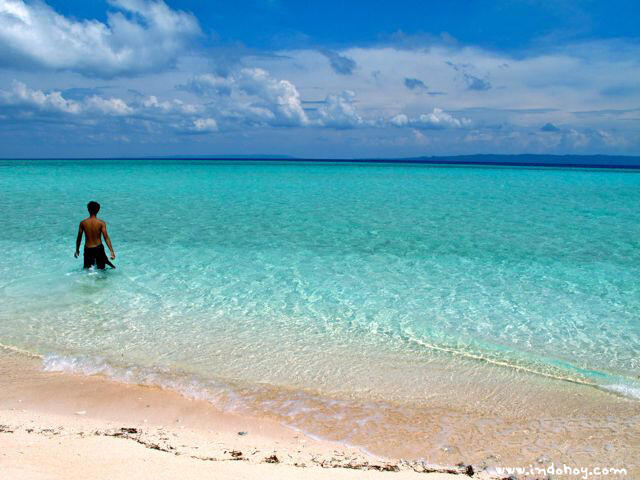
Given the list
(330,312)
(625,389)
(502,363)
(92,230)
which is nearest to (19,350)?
(92,230)

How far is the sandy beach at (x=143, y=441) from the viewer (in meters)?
3.51

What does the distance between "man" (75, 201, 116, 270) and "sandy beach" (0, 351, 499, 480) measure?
187 inches

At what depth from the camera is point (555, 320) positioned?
26.1 feet

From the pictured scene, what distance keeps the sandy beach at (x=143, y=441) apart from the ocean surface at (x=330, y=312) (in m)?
0.37

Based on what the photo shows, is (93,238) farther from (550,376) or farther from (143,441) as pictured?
(550,376)

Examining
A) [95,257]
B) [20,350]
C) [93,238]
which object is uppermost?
[93,238]

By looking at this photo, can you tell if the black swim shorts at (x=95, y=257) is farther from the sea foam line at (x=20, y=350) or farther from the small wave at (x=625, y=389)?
the small wave at (x=625, y=389)

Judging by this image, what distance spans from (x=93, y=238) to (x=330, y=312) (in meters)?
5.53

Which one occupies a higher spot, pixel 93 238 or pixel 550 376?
pixel 93 238

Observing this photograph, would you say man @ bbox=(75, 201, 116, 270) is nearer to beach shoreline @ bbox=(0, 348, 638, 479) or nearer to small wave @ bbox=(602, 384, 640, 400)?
beach shoreline @ bbox=(0, 348, 638, 479)

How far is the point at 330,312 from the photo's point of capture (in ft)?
27.0

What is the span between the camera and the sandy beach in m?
3.51

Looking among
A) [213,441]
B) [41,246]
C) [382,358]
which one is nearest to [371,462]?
[213,441]

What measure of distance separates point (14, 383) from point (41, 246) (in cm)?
867
